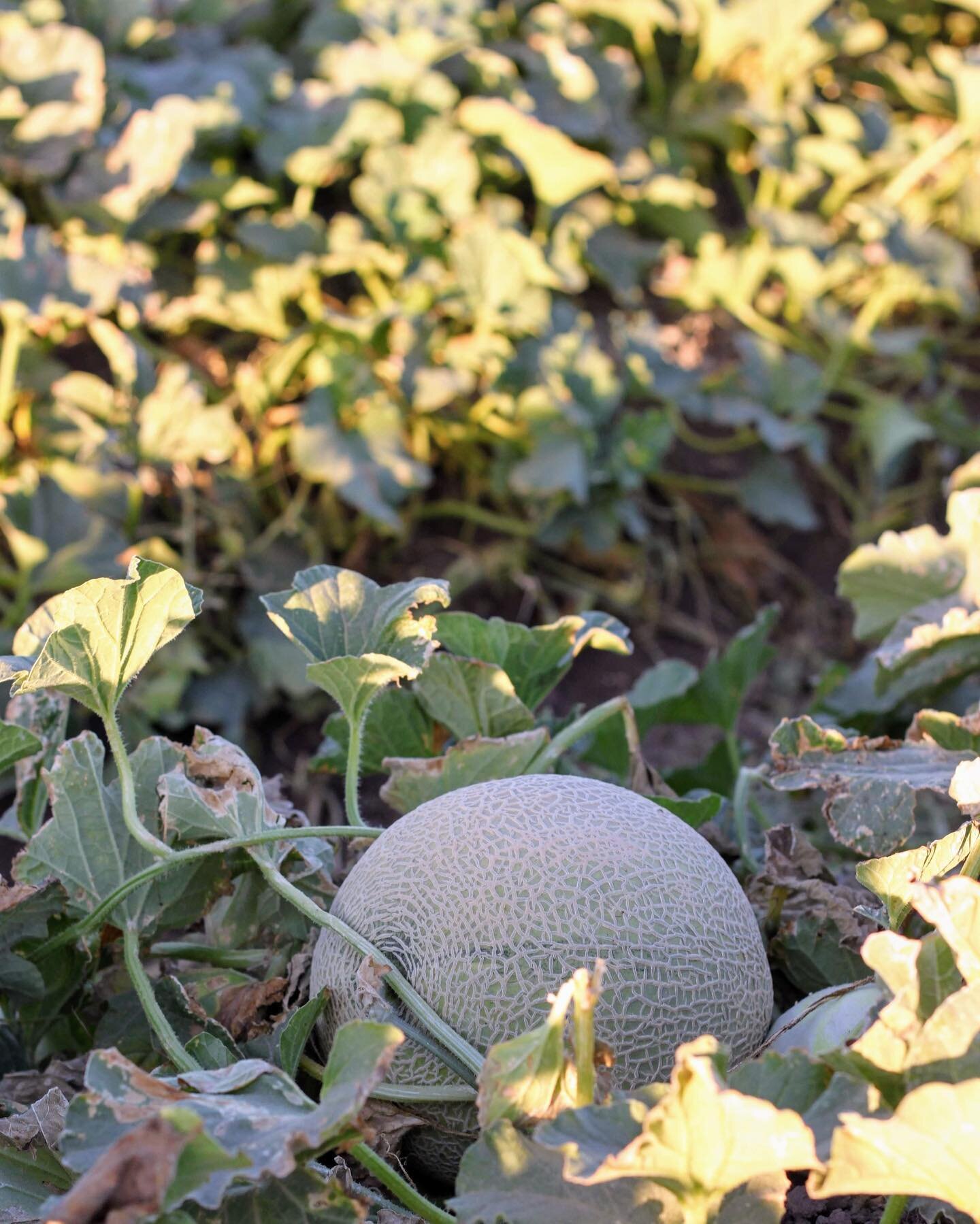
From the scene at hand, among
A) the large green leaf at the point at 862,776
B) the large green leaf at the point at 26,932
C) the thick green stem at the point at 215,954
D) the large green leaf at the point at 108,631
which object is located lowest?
the thick green stem at the point at 215,954

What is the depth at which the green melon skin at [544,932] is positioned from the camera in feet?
3.85

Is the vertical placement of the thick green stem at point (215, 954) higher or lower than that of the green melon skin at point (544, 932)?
lower

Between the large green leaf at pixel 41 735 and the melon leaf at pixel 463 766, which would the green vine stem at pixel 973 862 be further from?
the large green leaf at pixel 41 735

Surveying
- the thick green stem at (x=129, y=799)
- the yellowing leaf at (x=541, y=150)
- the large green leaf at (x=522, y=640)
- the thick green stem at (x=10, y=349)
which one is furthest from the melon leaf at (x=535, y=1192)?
the yellowing leaf at (x=541, y=150)

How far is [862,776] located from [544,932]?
444 mm

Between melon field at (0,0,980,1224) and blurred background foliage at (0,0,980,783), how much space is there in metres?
0.01

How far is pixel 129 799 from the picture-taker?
4.09 feet

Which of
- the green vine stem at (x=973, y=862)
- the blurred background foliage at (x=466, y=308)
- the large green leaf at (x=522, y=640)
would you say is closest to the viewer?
the green vine stem at (x=973, y=862)

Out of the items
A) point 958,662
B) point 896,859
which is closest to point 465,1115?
point 896,859

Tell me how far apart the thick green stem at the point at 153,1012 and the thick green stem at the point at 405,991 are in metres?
0.15

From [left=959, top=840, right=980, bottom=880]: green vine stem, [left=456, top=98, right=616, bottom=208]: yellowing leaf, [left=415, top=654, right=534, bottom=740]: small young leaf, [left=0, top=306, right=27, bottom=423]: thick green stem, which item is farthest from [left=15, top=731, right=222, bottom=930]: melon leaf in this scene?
[left=456, top=98, right=616, bottom=208]: yellowing leaf

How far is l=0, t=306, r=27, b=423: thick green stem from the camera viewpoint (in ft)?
8.17

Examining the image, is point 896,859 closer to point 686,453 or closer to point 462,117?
point 686,453

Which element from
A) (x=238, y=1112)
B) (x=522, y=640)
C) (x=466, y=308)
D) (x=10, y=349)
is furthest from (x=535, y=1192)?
(x=466, y=308)
